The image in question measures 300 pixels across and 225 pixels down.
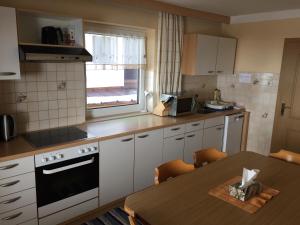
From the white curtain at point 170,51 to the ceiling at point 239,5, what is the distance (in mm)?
262

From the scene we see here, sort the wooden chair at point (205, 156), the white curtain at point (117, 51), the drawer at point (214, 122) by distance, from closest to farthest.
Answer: the wooden chair at point (205, 156) < the white curtain at point (117, 51) < the drawer at point (214, 122)

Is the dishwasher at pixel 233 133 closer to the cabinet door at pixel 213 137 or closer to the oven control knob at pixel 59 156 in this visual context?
the cabinet door at pixel 213 137

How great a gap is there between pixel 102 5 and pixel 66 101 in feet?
3.65

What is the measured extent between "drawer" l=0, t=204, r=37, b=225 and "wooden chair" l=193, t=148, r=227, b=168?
1.42 metres

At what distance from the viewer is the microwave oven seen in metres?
3.39

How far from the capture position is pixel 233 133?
157 inches

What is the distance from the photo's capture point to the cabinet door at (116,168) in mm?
2531

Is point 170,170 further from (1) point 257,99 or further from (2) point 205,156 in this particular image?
(1) point 257,99

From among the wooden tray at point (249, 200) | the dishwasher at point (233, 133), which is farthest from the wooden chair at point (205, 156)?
the dishwasher at point (233, 133)

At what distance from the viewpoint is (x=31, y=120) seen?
2527 mm

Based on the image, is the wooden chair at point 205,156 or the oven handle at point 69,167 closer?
the oven handle at point 69,167

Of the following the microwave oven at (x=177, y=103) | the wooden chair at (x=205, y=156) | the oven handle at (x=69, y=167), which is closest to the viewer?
the oven handle at (x=69, y=167)

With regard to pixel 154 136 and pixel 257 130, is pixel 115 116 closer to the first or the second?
pixel 154 136

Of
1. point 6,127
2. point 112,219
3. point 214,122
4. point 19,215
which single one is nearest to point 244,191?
point 112,219
